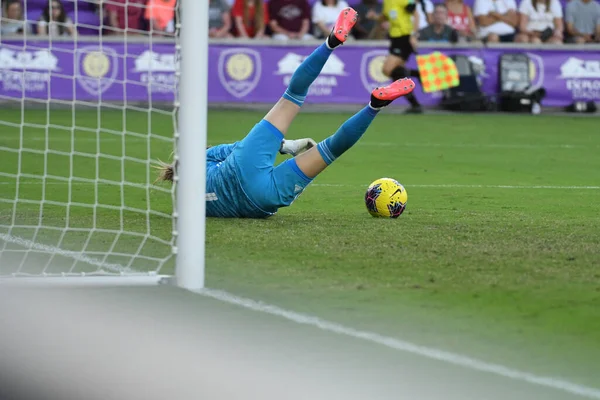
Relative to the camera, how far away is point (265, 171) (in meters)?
7.62

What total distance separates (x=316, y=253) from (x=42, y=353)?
96.8 inches

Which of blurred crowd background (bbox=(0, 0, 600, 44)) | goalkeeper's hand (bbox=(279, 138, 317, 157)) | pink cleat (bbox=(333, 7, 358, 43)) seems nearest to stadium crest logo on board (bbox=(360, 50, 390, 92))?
blurred crowd background (bbox=(0, 0, 600, 44))

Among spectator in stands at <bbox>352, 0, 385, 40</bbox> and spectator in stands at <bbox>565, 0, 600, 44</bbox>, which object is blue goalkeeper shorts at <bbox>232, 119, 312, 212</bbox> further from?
spectator in stands at <bbox>565, 0, 600, 44</bbox>

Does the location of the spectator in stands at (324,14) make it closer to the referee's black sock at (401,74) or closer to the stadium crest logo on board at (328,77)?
the stadium crest logo on board at (328,77)

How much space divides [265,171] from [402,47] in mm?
11909

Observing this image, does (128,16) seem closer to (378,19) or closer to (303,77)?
(378,19)

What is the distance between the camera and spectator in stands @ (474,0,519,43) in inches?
863

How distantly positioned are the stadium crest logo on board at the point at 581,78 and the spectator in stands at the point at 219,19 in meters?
5.91

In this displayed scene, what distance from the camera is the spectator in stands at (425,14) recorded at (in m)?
21.3

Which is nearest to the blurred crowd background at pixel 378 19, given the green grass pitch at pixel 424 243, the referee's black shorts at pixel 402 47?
the referee's black shorts at pixel 402 47

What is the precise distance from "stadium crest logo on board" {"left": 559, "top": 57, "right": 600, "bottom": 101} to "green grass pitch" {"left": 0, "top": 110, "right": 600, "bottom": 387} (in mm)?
6796

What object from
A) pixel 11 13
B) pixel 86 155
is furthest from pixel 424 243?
pixel 11 13

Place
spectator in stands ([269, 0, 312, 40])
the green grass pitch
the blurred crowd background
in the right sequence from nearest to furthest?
1. the green grass pitch
2. the blurred crowd background
3. spectator in stands ([269, 0, 312, 40])

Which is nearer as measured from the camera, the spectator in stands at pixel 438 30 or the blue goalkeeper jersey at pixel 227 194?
the blue goalkeeper jersey at pixel 227 194
